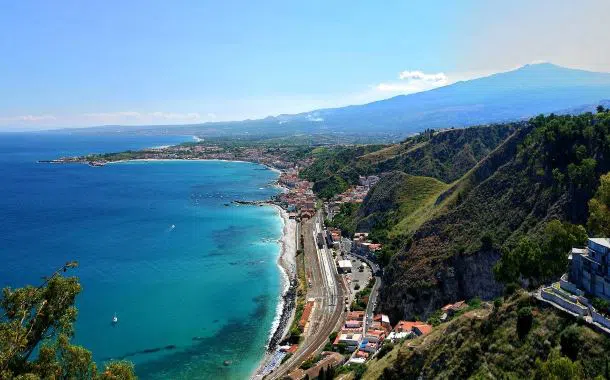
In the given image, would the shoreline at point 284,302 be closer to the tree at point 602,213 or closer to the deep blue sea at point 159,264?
the deep blue sea at point 159,264

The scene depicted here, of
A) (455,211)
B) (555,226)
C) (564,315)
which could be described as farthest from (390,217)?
(564,315)

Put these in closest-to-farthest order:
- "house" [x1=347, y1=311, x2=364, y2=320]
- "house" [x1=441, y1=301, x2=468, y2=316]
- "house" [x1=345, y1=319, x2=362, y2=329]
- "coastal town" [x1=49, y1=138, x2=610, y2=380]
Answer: "coastal town" [x1=49, y1=138, x2=610, y2=380]
"house" [x1=441, y1=301, x2=468, y2=316]
"house" [x1=345, y1=319, x2=362, y2=329]
"house" [x1=347, y1=311, x2=364, y2=320]

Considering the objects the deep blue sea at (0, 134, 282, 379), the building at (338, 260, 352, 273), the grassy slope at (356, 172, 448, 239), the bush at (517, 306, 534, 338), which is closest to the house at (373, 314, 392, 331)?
the deep blue sea at (0, 134, 282, 379)

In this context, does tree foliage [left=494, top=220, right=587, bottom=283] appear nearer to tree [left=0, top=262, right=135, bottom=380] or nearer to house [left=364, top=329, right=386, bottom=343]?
house [left=364, top=329, right=386, bottom=343]

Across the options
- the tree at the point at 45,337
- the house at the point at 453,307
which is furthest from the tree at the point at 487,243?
the tree at the point at 45,337

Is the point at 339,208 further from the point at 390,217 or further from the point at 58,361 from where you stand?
the point at 58,361

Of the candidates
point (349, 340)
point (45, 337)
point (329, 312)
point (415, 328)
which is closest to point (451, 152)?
point (329, 312)
